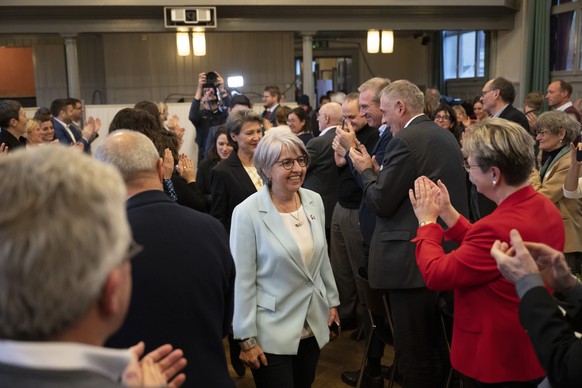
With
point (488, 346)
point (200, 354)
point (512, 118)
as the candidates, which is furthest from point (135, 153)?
point (512, 118)

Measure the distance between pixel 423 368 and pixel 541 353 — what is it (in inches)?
55.8

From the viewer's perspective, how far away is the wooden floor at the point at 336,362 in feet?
11.8

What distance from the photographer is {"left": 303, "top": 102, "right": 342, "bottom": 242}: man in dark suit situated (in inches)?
173

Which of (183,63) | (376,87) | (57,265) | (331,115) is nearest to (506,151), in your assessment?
(57,265)

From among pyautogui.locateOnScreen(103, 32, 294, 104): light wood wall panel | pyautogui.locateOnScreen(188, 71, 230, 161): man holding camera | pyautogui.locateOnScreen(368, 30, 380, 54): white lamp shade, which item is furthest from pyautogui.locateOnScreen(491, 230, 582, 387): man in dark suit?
pyautogui.locateOnScreen(103, 32, 294, 104): light wood wall panel

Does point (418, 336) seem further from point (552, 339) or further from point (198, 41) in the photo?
point (198, 41)

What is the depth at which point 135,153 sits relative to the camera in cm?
176

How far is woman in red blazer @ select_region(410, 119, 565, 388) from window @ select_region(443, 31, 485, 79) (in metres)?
11.1

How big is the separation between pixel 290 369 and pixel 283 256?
19.7 inches

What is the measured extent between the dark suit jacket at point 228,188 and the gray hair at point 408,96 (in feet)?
3.39

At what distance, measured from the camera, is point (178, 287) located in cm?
168

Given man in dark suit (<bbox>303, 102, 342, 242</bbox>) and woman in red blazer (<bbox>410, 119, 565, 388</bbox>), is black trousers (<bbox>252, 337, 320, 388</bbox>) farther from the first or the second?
man in dark suit (<bbox>303, 102, 342, 242</bbox>)

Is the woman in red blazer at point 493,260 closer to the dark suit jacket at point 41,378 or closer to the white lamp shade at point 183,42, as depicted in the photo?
the dark suit jacket at point 41,378

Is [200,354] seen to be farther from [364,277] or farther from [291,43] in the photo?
[291,43]
